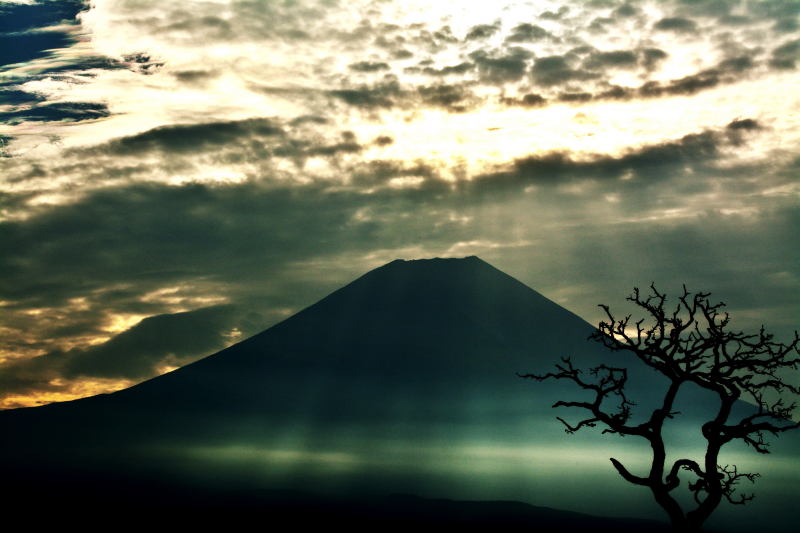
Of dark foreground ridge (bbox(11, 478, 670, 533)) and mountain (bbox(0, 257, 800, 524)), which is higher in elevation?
mountain (bbox(0, 257, 800, 524))

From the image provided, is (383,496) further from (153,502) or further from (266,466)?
(266,466)

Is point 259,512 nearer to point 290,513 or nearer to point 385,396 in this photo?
point 290,513

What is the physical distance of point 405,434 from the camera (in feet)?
638

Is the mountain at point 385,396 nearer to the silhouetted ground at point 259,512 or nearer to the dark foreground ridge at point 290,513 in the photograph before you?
the silhouetted ground at point 259,512

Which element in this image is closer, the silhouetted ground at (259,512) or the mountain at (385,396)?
the silhouetted ground at (259,512)

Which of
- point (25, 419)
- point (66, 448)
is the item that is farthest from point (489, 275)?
point (25, 419)

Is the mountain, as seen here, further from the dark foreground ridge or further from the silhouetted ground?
the dark foreground ridge

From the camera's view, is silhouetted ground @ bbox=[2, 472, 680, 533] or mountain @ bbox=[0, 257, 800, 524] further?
mountain @ bbox=[0, 257, 800, 524]

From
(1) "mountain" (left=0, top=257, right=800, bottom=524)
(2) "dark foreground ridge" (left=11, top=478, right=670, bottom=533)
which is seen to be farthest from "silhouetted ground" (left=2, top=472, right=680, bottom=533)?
(1) "mountain" (left=0, top=257, right=800, bottom=524)

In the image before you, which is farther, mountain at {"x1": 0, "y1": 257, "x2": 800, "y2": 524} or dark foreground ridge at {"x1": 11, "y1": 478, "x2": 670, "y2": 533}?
mountain at {"x1": 0, "y1": 257, "x2": 800, "y2": 524}

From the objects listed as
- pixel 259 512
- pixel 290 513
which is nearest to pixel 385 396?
pixel 259 512

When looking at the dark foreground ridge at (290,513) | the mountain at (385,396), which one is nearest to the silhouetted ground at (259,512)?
the dark foreground ridge at (290,513)

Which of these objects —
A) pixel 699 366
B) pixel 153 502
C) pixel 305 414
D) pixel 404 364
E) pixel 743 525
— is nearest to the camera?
pixel 699 366

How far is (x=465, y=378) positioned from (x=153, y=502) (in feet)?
233
